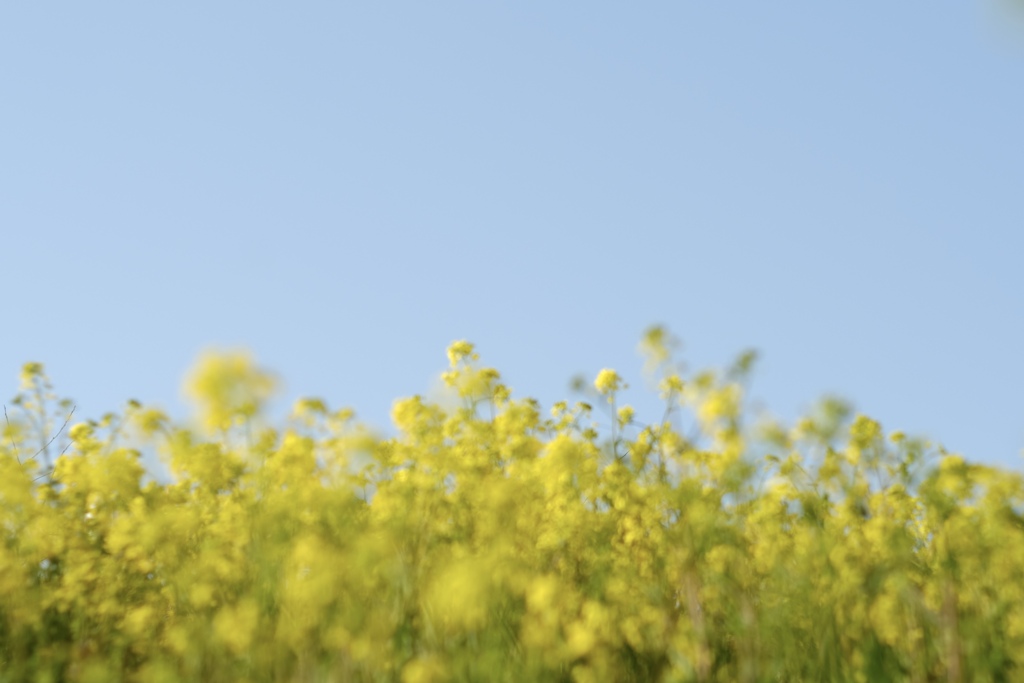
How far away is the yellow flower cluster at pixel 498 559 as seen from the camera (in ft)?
15.2

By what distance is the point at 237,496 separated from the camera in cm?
584

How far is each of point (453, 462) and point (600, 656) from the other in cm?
178

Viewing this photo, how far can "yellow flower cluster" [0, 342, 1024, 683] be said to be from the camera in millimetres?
4629

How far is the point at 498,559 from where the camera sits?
4.87 m

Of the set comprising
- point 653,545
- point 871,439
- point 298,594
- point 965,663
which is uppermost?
point 871,439

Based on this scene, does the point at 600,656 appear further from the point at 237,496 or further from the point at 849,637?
the point at 237,496

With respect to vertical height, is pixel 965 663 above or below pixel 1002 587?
below

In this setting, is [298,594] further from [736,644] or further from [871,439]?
[871,439]

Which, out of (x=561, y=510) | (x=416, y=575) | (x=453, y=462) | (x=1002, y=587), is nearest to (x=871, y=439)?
(x=1002, y=587)

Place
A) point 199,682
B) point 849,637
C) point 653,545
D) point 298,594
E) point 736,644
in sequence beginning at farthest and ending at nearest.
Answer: point 653,545
point 736,644
point 849,637
point 199,682
point 298,594

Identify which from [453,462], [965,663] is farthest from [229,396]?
[965,663]

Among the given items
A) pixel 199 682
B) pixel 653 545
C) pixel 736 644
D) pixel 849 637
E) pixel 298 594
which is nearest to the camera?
pixel 298 594

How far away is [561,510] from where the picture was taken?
21.3 ft

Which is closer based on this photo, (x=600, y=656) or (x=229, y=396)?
(x=600, y=656)
